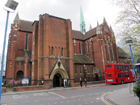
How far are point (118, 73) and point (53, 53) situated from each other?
1375 centimetres

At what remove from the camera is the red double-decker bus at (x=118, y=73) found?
23.5 metres

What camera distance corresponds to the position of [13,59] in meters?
29.1

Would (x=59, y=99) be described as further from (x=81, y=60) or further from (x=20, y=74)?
(x=81, y=60)

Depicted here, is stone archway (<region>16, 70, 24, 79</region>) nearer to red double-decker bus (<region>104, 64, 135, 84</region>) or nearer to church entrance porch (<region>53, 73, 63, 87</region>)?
church entrance porch (<region>53, 73, 63, 87</region>)

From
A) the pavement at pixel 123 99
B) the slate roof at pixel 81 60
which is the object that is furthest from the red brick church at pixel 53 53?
the pavement at pixel 123 99

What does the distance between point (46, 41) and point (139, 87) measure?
18741mm

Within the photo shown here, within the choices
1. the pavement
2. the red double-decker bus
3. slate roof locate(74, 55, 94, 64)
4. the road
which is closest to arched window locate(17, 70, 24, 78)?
slate roof locate(74, 55, 94, 64)

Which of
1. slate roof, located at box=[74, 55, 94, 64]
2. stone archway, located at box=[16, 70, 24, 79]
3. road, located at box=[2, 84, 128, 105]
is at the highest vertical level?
slate roof, located at box=[74, 55, 94, 64]

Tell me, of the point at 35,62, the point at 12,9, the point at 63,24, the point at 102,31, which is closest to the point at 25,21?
the point at 63,24

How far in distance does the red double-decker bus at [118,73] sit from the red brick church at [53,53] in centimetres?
436

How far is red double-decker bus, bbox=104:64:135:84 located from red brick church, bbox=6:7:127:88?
436 centimetres

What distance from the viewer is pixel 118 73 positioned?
2397cm

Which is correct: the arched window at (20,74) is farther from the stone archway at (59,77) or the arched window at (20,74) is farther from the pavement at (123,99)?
the pavement at (123,99)

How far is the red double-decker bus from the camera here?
23.5m
